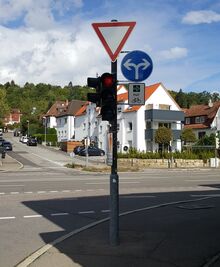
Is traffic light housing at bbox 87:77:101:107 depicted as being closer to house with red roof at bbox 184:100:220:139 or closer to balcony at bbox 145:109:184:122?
balcony at bbox 145:109:184:122

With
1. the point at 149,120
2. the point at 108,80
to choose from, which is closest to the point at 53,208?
the point at 108,80

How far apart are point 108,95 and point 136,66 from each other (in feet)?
2.48

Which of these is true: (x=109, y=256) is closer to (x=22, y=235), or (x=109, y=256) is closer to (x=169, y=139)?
(x=22, y=235)

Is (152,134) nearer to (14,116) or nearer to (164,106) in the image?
A: (164,106)

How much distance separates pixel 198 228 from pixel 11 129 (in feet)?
563

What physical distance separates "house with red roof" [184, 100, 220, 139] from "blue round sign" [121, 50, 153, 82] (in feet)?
229

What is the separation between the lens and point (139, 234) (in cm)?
1002

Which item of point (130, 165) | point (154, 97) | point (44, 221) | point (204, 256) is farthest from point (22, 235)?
point (154, 97)

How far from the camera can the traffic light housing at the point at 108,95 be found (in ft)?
29.4

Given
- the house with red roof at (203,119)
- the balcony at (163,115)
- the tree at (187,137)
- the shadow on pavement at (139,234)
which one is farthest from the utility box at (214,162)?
the shadow on pavement at (139,234)

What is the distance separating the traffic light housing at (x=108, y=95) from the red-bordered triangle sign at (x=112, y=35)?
0.35 m

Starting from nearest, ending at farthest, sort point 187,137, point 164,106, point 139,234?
point 139,234
point 164,106
point 187,137

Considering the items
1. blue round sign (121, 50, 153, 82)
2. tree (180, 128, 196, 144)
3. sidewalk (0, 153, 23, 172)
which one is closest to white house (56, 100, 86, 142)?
tree (180, 128, 196, 144)

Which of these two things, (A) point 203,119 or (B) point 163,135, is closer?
(B) point 163,135
